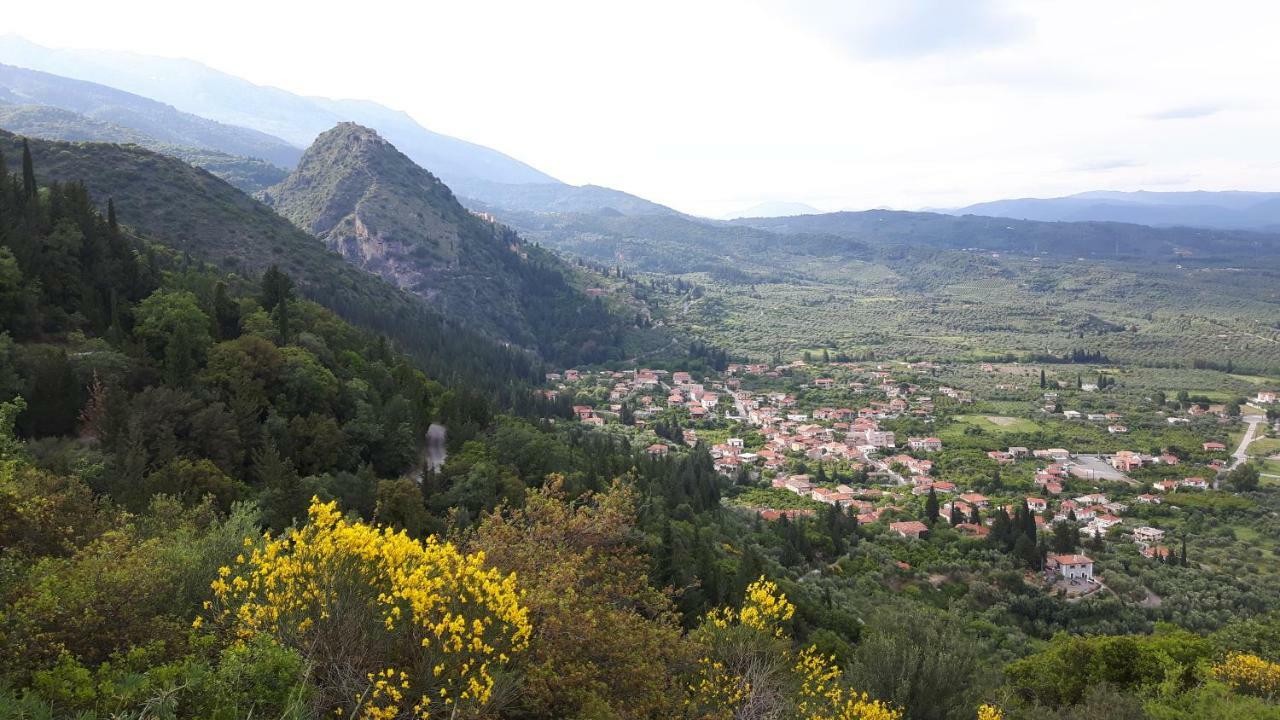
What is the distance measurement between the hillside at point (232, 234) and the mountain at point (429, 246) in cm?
2837

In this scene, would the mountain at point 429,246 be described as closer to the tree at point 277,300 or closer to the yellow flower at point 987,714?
the tree at point 277,300

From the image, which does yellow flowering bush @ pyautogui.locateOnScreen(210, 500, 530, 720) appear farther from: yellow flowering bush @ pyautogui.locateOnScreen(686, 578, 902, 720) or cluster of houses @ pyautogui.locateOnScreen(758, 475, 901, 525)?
cluster of houses @ pyautogui.locateOnScreen(758, 475, 901, 525)

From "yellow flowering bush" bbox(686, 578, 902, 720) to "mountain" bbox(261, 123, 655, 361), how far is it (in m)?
98.4

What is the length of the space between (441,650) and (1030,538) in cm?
4585

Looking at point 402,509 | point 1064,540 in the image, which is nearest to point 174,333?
point 402,509

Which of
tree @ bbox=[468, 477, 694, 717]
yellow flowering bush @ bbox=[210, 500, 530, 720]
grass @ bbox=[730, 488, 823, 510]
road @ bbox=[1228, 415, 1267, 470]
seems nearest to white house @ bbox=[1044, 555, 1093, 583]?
grass @ bbox=[730, 488, 823, 510]

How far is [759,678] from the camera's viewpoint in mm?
10617

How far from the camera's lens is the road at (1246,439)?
7106cm

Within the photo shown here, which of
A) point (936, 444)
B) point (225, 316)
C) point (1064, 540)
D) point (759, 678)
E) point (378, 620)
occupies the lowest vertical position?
point (936, 444)

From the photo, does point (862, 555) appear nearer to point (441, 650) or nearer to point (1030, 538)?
point (1030, 538)

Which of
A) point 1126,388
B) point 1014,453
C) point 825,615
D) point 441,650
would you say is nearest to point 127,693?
point 441,650

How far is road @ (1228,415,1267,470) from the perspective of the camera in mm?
71062

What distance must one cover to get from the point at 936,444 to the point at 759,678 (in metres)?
72.7

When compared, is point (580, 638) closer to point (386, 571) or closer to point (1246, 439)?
point (386, 571)
